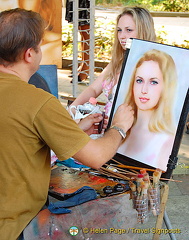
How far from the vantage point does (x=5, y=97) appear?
4.97 ft

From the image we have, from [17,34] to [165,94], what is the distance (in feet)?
2.74

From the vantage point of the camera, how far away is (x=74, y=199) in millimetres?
1798

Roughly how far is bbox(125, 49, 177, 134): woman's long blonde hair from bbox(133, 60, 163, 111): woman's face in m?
0.02

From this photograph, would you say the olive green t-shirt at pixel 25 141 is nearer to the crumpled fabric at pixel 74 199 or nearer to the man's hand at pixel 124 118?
the crumpled fabric at pixel 74 199

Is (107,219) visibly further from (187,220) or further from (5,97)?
(187,220)

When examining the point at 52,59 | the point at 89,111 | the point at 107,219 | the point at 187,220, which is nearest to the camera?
the point at 107,219

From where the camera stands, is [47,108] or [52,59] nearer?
[47,108]

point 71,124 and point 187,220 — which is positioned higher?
point 71,124

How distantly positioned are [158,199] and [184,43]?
6.14 meters

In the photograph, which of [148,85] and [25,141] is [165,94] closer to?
[148,85]

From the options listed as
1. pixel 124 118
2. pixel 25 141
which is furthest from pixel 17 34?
pixel 124 118

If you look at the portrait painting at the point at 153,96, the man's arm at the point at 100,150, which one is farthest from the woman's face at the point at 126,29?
the man's arm at the point at 100,150

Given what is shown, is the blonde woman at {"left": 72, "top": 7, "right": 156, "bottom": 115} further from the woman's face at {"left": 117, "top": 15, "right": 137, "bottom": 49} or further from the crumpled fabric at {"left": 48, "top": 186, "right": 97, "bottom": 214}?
the crumpled fabric at {"left": 48, "top": 186, "right": 97, "bottom": 214}

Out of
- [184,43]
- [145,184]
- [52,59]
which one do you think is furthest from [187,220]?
[184,43]
